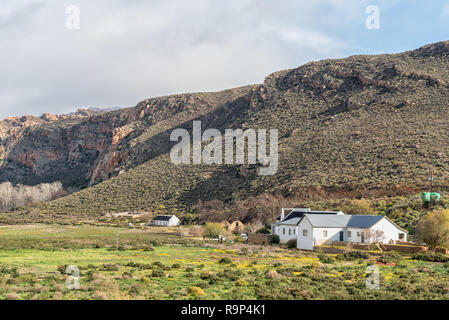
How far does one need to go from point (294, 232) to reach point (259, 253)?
810 centimetres

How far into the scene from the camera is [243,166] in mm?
69375

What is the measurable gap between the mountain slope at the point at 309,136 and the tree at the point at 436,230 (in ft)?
52.3

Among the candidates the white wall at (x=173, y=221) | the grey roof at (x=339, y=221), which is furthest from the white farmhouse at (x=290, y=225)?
the white wall at (x=173, y=221)

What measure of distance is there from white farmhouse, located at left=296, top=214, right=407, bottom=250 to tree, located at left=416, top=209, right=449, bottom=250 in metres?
3.56

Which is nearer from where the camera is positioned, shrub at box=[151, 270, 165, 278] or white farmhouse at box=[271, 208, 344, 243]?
shrub at box=[151, 270, 165, 278]

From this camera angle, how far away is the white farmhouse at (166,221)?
62.7m

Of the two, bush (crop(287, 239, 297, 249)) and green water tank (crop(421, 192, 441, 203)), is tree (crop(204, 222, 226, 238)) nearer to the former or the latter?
bush (crop(287, 239, 297, 249))

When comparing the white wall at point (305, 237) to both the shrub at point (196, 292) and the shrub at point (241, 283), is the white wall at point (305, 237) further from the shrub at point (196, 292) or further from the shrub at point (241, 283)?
the shrub at point (196, 292)

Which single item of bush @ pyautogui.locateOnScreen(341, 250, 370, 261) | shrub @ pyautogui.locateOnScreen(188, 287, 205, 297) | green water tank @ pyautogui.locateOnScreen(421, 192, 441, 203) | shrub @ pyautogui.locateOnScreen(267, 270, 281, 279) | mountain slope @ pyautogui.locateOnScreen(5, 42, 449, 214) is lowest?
bush @ pyautogui.locateOnScreen(341, 250, 370, 261)

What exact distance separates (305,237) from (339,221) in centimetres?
332

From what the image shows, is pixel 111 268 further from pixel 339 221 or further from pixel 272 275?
pixel 339 221

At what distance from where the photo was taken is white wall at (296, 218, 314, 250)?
36812mm

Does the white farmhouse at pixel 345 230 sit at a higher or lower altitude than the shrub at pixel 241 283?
higher

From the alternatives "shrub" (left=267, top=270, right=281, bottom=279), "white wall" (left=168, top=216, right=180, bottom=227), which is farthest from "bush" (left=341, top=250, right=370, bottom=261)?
"white wall" (left=168, top=216, right=180, bottom=227)
